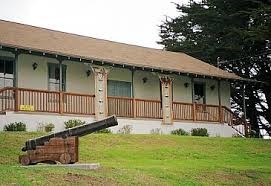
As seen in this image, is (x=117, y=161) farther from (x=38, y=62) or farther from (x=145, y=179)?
(x=38, y=62)

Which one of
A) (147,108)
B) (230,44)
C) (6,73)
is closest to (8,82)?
(6,73)

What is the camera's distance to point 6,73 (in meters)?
25.4

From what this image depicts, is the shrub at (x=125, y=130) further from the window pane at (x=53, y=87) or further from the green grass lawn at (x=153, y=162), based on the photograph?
the window pane at (x=53, y=87)

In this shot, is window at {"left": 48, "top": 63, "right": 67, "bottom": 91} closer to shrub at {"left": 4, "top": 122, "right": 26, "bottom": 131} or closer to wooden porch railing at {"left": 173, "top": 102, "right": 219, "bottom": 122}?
shrub at {"left": 4, "top": 122, "right": 26, "bottom": 131}

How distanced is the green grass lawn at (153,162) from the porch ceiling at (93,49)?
549cm

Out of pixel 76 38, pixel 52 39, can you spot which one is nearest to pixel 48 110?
pixel 52 39

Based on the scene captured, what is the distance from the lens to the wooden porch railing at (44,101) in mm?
24109

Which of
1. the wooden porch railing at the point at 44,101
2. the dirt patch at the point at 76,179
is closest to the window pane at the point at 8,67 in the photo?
the wooden porch railing at the point at 44,101

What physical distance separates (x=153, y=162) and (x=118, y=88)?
12.1 meters

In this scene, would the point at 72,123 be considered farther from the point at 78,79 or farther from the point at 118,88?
the point at 118,88

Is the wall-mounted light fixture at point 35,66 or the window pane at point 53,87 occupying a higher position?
the wall-mounted light fixture at point 35,66

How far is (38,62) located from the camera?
1046 inches

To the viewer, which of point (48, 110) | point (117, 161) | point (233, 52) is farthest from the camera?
point (233, 52)

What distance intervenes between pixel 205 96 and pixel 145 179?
20.8 metres
